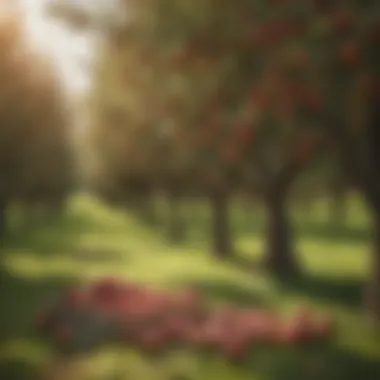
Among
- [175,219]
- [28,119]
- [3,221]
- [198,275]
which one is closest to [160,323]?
[198,275]

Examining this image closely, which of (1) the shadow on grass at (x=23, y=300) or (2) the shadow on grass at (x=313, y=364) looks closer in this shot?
(2) the shadow on grass at (x=313, y=364)

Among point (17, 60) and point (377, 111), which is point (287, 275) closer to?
point (377, 111)

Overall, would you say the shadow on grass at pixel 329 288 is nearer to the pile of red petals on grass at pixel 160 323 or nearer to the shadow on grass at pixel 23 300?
the pile of red petals on grass at pixel 160 323

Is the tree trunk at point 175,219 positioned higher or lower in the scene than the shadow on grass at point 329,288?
higher

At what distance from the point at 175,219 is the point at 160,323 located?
27 centimetres

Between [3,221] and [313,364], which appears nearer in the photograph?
[313,364]

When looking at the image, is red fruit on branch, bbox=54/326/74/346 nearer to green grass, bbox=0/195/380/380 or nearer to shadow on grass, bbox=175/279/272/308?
green grass, bbox=0/195/380/380

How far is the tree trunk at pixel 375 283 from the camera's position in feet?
5.72

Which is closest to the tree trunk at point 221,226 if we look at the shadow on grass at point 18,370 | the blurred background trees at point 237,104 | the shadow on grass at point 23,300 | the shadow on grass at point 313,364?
the blurred background trees at point 237,104

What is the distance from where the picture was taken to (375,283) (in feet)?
5.75

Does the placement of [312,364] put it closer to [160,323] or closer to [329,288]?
[329,288]

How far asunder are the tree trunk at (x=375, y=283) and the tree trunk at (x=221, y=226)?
1.14 feet

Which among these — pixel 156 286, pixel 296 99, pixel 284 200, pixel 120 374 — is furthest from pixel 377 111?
pixel 120 374

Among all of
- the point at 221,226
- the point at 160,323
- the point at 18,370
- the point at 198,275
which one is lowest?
the point at 18,370
